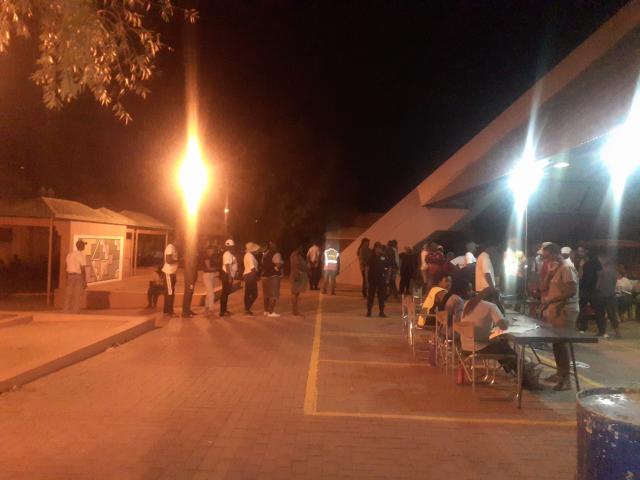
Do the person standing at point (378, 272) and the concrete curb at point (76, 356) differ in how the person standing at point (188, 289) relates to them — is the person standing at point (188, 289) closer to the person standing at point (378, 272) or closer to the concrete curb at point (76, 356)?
the concrete curb at point (76, 356)

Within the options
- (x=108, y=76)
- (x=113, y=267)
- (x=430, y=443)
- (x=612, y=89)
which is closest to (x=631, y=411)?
(x=430, y=443)

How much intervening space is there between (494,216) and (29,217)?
48.6ft

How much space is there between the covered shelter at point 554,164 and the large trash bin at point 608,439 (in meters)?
6.01

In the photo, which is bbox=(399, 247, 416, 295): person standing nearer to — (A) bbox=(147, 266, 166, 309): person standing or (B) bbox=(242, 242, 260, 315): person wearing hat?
(B) bbox=(242, 242, 260, 315): person wearing hat

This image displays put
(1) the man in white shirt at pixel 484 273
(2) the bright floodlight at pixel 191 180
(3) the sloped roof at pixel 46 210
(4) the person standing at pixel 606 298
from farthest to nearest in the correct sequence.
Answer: (3) the sloped roof at pixel 46 210, (2) the bright floodlight at pixel 191 180, (4) the person standing at pixel 606 298, (1) the man in white shirt at pixel 484 273

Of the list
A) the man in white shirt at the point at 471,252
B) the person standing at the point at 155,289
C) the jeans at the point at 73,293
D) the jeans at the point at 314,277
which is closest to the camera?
the man in white shirt at the point at 471,252

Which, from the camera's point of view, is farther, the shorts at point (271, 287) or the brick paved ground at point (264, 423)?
the shorts at point (271, 287)

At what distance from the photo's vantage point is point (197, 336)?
11.4 meters

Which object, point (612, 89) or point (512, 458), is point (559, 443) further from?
point (612, 89)

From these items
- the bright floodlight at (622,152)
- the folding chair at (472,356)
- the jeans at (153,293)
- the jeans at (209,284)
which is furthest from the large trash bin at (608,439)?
the jeans at (153,293)

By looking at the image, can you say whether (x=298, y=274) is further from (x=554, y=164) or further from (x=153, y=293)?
(x=554, y=164)

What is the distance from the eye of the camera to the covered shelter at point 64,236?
1622cm

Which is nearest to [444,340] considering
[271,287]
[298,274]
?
[298,274]

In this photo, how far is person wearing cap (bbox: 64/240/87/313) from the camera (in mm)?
13430
